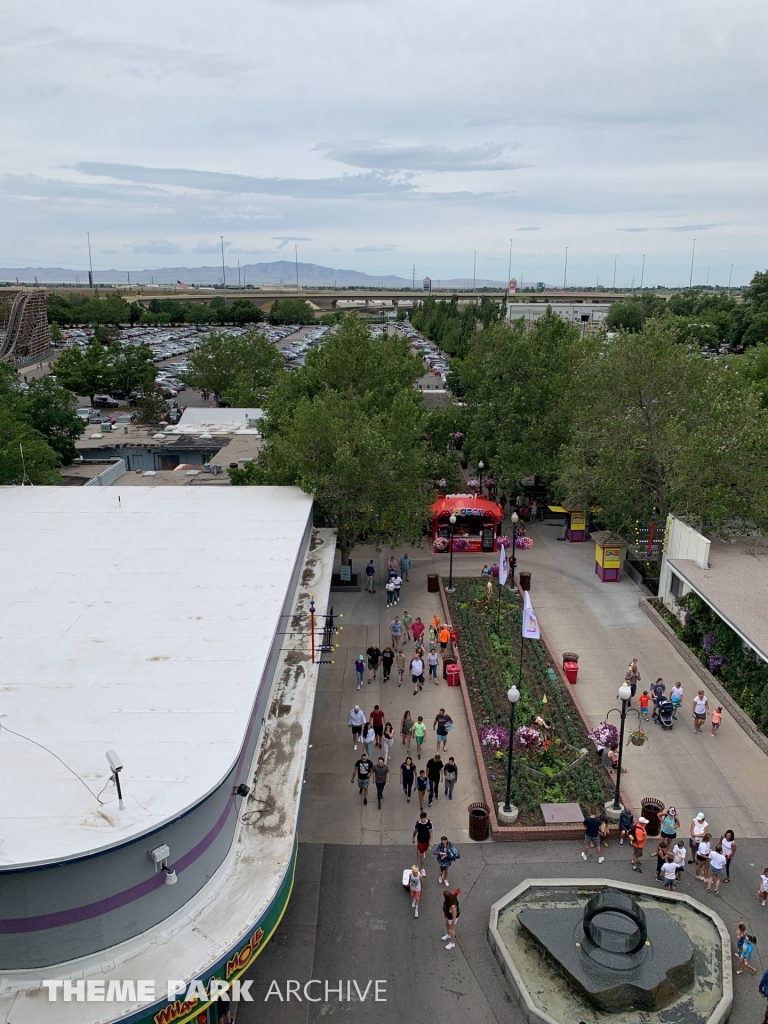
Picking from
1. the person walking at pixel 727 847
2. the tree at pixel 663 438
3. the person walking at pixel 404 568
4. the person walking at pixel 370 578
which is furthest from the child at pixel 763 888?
the person walking at pixel 404 568

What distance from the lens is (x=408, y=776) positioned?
1562 centimetres

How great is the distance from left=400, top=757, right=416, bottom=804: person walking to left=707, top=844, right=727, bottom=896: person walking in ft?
18.6

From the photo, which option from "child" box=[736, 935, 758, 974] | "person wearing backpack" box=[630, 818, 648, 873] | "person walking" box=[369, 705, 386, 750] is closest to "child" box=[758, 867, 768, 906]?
"child" box=[736, 935, 758, 974]

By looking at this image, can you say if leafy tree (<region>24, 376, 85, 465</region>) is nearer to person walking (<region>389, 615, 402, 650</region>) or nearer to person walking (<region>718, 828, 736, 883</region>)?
person walking (<region>389, 615, 402, 650</region>)

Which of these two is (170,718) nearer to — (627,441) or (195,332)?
(627,441)

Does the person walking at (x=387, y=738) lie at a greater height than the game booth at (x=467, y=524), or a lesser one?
lesser

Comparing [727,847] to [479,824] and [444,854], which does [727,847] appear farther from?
[444,854]

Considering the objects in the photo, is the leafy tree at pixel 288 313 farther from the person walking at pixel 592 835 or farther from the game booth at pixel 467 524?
the person walking at pixel 592 835

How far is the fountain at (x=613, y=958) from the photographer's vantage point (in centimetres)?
1103

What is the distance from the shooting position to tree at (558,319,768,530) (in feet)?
78.1

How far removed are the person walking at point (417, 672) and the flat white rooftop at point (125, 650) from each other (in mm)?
4193

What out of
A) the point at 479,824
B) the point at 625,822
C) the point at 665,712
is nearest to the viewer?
the point at 625,822

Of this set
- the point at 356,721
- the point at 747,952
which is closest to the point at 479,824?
the point at 356,721

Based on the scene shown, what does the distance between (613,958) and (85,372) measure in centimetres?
5982
